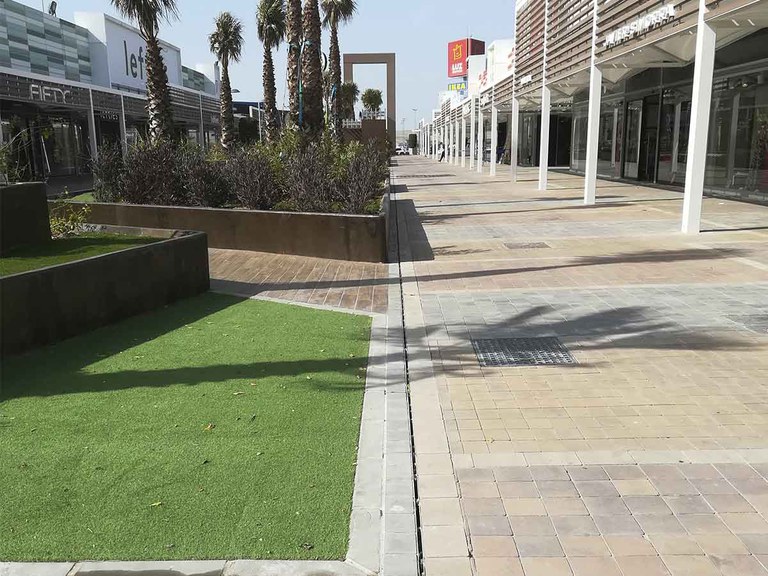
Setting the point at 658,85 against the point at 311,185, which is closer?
the point at 311,185

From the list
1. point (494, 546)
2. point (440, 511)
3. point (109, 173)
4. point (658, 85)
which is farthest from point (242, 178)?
point (658, 85)

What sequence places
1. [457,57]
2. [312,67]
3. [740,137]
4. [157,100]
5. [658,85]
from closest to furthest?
[157,100]
[312,67]
[740,137]
[658,85]
[457,57]

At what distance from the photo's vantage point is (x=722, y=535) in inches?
120

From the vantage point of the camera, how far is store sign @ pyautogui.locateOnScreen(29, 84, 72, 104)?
28344mm

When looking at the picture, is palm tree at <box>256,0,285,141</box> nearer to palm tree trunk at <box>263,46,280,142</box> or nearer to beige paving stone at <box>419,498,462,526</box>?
palm tree trunk at <box>263,46,280,142</box>

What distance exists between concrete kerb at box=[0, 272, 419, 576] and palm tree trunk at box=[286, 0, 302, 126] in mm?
15306

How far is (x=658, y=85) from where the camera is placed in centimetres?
2428

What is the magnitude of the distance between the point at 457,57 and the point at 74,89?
104 meters

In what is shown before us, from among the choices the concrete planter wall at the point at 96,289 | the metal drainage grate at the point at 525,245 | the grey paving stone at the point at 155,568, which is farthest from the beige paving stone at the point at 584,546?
the metal drainage grate at the point at 525,245

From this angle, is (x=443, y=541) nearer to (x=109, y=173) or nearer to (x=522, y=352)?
(x=522, y=352)

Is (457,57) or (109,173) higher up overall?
(457,57)

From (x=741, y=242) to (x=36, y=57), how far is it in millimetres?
49065

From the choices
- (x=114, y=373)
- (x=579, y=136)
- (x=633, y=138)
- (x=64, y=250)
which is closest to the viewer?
(x=114, y=373)

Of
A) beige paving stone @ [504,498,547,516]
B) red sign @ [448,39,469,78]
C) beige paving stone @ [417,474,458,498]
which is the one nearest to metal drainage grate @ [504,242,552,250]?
beige paving stone @ [417,474,458,498]
